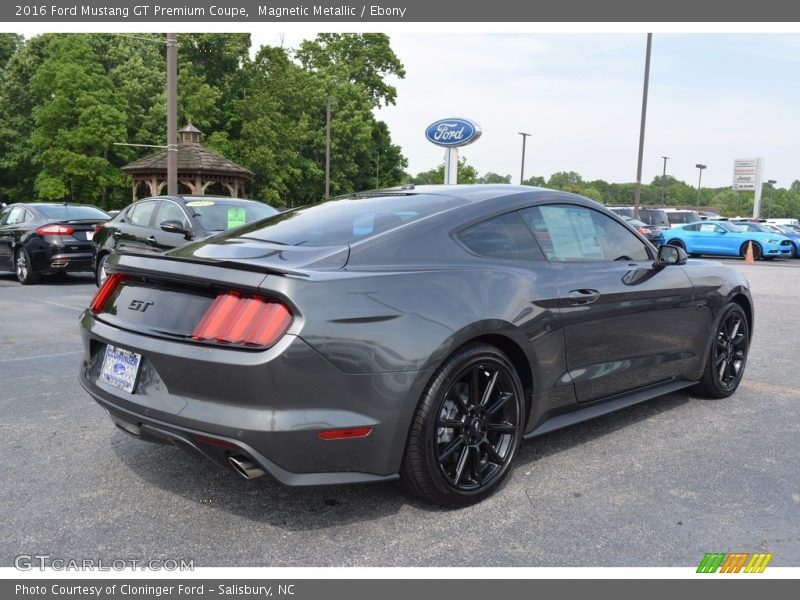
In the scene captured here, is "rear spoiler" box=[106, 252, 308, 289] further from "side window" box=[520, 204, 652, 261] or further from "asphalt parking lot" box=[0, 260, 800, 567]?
"side window" box=[520, 204, 652, 261]

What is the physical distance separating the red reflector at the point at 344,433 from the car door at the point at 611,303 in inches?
52.9

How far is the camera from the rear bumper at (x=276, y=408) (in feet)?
9.24

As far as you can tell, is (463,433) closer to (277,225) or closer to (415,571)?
(415,571)

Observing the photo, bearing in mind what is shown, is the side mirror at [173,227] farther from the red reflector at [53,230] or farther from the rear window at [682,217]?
the rear window at [682,217]

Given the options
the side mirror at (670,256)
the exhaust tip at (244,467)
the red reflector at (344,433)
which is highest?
A: the side mirror at (670,256)

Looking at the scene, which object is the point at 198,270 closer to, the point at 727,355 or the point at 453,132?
the point at 727,355

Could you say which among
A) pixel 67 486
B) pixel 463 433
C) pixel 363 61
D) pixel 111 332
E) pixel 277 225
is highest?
pixel 363 61

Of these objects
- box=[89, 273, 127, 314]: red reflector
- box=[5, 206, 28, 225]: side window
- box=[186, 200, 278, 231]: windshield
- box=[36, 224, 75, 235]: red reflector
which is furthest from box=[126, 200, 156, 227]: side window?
box=[89, 273, 127, 314]: red reflector

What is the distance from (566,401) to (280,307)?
1.77 m

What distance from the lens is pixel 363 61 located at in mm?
65375

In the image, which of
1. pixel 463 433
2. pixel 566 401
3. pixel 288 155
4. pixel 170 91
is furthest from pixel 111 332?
pixel 288 155

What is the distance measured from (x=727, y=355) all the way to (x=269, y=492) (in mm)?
3566

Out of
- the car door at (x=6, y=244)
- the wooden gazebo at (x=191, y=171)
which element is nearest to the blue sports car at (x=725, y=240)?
the wooden gazebo at (x=191, y=171)

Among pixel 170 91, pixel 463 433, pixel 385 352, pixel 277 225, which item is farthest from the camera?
pixel 170 91
